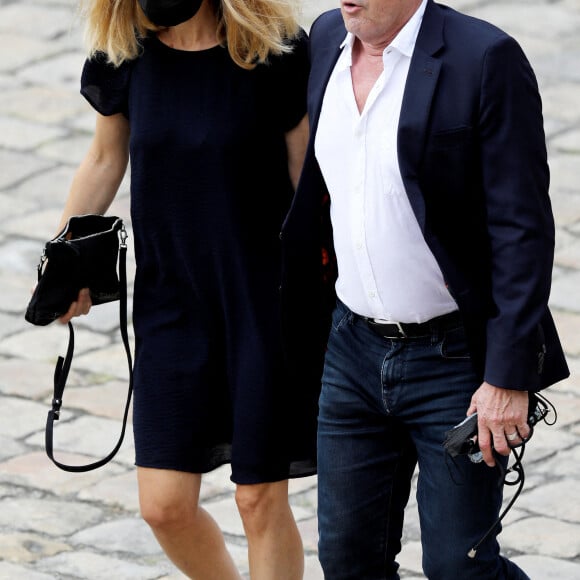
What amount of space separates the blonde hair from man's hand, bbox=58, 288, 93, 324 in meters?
0.62

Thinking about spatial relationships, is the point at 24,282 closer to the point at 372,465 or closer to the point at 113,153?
the point at 113,153

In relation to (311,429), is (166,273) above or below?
above

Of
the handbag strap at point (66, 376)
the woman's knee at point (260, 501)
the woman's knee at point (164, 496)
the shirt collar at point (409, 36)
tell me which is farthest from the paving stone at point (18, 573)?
the shirt collar at point (409, 36)

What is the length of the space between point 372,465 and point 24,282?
12.1 ft

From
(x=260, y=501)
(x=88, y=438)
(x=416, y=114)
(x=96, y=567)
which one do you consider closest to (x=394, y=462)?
(x=260, y=501)

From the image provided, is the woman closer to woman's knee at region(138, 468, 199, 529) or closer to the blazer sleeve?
woman's knee at region(138, 468, 199, 529)

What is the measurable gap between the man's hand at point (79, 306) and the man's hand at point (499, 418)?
3.98ft

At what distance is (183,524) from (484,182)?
1341mm

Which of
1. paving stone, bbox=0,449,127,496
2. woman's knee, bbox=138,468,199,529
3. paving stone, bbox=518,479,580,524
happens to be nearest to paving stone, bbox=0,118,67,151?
paving stone, bbox=0,449,127,496

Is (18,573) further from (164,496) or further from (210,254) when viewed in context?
(210,254)

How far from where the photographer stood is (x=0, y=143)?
27.7 feet

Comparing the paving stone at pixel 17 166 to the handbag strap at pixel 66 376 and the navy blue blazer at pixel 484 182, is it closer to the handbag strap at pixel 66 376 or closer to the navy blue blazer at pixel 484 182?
the handbag strap at pixel 66 376

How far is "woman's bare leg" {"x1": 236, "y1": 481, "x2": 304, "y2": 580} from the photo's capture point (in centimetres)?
395

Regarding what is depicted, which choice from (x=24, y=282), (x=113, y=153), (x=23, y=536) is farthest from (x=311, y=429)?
(x=24, y=282)
